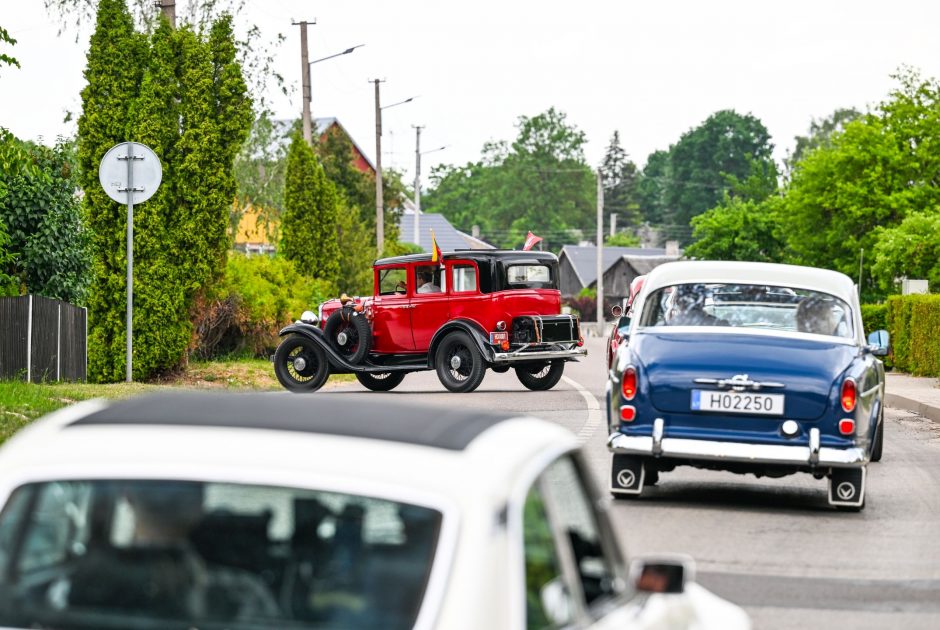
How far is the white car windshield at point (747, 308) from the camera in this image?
12109 millimetres

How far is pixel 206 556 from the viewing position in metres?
3.34

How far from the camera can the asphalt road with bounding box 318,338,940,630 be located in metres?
8.08

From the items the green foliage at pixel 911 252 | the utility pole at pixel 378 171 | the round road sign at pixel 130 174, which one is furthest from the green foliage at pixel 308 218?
the round road sign at pixel 130 174

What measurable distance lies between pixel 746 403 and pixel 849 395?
688 millimetres

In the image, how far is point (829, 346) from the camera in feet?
37.6

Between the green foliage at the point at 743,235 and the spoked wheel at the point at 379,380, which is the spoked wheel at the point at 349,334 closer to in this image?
the spoked wheel at the point at 379,380

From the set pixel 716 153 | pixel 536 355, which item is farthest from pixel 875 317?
pixel 716 153

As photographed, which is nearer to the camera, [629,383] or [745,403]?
[745,403]

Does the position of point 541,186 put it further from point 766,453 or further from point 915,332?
point 766,453

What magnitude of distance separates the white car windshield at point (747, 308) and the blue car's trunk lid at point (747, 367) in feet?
2.24

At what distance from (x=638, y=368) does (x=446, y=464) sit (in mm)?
7982

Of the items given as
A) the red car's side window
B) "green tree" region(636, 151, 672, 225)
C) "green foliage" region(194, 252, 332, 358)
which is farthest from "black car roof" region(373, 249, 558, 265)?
"green tree" region(636, 151, 672, 225)

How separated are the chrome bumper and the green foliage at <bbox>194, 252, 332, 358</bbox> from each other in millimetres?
6766

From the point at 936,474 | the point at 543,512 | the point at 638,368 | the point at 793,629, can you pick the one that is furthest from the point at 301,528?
the point at 936,474
